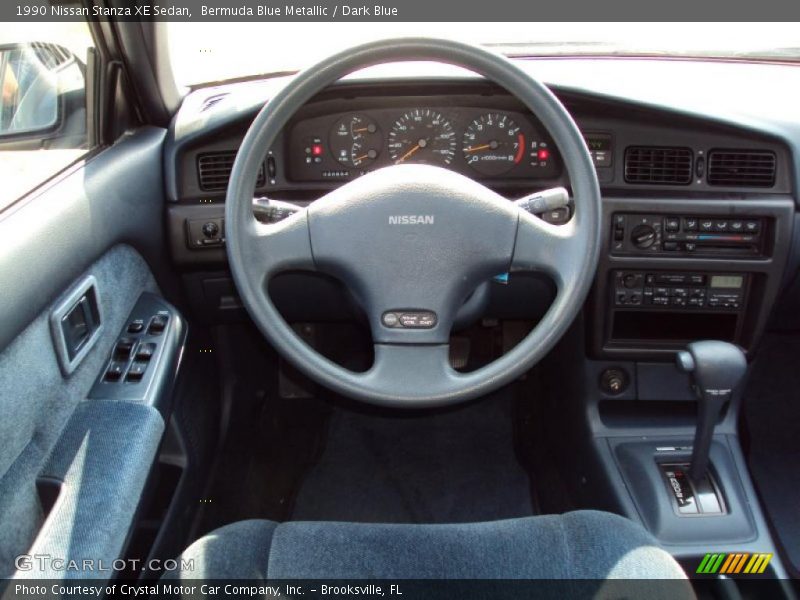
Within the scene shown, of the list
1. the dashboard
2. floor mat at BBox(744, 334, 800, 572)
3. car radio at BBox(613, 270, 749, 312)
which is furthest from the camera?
floor mat at BBox(744, 334, 800, 572)

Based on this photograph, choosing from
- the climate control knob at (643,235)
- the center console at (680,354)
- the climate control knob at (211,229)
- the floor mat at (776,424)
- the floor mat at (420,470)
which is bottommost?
the floor mat at (420,470)

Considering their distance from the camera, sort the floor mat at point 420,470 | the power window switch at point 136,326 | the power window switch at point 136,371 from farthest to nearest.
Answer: the floor mat at point 420,470 → the power window switch at point 136,326 → the power window switch at point 136,371

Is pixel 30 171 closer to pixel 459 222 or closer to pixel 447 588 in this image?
pixel 459 222

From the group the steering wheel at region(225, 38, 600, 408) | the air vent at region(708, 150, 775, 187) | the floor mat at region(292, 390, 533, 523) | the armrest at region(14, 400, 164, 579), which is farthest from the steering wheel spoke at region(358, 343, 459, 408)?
the floor mat at region(292, 390, 533, 523)

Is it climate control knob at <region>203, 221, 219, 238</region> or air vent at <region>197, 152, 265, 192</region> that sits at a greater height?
air vent at <region>197, 152, 265, 192</region>

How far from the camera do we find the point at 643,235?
6.22 ft

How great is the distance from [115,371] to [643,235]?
1.27 meters

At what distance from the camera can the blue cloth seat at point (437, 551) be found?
122cm

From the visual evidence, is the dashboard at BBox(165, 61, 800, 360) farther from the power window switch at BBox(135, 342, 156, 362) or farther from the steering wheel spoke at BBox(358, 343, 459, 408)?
the steering wheel spoke at BBox(358, 343, 459, 408)

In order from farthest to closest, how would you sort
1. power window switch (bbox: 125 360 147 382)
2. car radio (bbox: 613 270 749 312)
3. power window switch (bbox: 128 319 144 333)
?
1. car radio (bbox: 613 270 749 312)
2. power window switch (bbox: 128 319 144 333)
3. power window switch (bbox: 125 360 147 382)

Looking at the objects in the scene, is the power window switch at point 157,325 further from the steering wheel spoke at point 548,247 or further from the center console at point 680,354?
the center console at point 680,354

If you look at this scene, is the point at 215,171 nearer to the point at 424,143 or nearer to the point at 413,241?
the point at 424,143

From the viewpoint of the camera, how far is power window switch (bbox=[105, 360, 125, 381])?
158 cm

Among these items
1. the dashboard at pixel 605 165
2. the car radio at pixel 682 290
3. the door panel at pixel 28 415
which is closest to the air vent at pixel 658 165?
the dashboard at pixel 605 165
